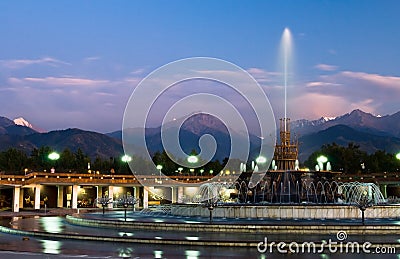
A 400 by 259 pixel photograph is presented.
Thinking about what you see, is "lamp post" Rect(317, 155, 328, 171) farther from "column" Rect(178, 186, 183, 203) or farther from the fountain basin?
the fountain basin

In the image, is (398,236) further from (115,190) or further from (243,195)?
(115,190)

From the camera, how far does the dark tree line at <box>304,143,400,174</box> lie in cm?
8981

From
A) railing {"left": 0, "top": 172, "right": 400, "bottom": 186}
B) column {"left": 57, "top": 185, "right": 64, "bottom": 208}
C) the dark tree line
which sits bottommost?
column {"left": 57, "top": 185, "right": 64, "bottom": 208}

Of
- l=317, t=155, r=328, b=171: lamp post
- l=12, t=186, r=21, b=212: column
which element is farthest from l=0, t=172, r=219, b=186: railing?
l=317, t=155, r=328, b=171: lamp post

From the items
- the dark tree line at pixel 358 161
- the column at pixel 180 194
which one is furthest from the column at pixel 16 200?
the dark tree line at pixel 358 161

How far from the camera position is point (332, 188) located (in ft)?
110

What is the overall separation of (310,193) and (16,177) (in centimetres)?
3507

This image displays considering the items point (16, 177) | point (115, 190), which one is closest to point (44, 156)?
point (115, 190)

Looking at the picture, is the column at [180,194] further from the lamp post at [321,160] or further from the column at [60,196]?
the lamp post at [321,160]

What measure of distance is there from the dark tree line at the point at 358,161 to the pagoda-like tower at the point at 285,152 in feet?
184

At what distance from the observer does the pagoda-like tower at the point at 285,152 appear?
33.2 m

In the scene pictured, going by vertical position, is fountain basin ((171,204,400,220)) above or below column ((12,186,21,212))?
above

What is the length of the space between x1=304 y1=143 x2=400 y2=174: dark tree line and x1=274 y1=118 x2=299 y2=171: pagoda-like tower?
5603cm

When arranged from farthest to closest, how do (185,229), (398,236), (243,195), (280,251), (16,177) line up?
(16,177) → (243,195) → (185,229) → (398,236) → (280,251)
